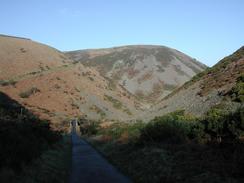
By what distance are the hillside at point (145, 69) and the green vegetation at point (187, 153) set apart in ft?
301

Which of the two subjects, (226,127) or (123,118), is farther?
(123,118)

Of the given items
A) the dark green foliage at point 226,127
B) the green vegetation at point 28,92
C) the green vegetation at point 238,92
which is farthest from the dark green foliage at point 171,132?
the green vegetation at point 28,92

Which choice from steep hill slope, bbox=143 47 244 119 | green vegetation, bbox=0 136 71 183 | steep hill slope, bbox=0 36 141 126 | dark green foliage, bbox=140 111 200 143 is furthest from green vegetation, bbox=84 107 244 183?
steep hill slope, bbox=0 36 141 126

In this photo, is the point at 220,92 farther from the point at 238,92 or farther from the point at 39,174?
the point at 39,174

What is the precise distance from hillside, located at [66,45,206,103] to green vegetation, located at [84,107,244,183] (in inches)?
3613

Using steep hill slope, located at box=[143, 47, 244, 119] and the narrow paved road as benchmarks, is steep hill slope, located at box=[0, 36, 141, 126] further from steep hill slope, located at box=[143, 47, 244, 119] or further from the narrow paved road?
the narrow paved road

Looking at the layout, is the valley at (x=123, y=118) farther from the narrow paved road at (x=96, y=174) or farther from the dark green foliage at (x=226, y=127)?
the narrow paved road at (x=96, y=174)

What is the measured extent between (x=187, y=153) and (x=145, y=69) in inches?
5039

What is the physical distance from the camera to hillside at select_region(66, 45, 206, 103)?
126 meters

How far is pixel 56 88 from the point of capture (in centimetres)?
7369

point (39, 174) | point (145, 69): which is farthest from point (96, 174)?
point (145, 69)

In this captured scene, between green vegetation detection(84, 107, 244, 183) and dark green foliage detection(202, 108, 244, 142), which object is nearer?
green vegetation detection(84, 107, 244, 183)

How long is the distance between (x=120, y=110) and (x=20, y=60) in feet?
102

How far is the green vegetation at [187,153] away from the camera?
457 inches
